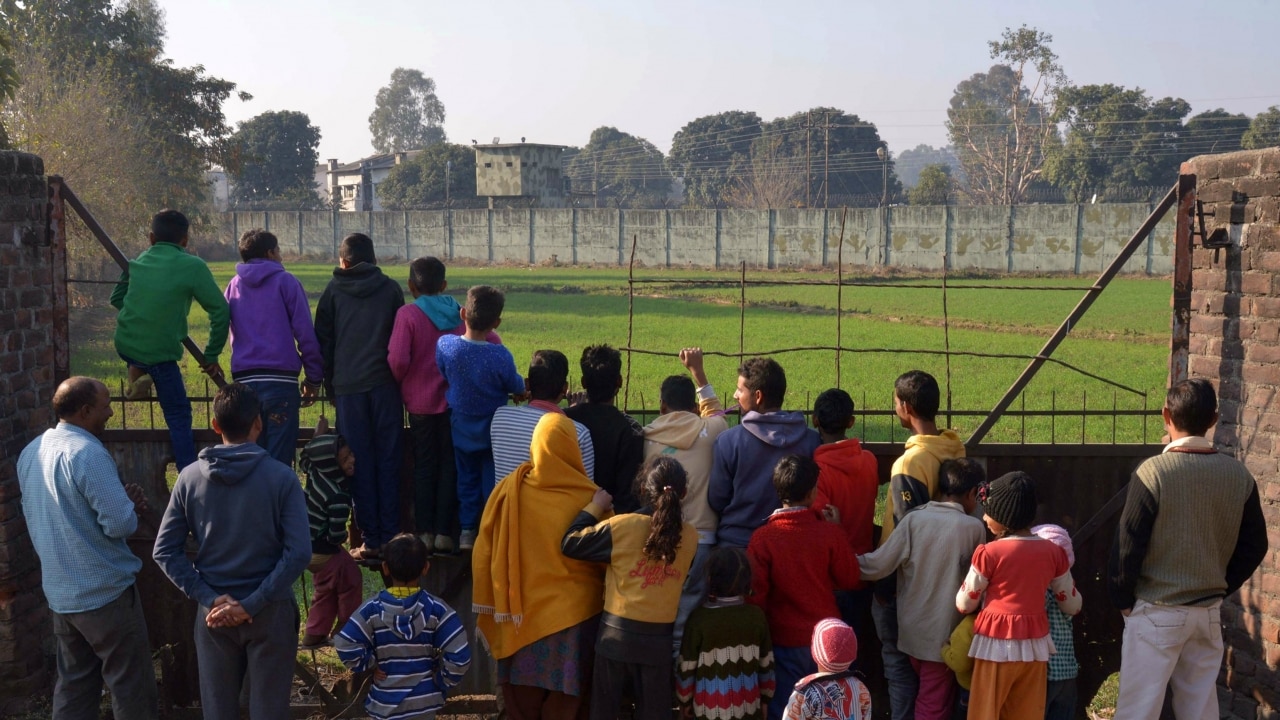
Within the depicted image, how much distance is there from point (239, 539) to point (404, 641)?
2.32 feet

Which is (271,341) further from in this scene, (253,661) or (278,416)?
(253,661)

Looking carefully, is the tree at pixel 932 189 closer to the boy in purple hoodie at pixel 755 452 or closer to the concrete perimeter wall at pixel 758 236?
the concrete perimeter wall at pixel 758 236

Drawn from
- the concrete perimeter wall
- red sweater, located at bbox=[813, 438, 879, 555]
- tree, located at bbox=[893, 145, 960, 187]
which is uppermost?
tree, located at bbox=[893, 145, 960, 187]

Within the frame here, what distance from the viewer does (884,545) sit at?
161 inches

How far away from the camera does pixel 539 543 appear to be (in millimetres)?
4090

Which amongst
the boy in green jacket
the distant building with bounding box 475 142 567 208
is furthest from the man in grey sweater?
the distant building with bounding box 475 142 567 208

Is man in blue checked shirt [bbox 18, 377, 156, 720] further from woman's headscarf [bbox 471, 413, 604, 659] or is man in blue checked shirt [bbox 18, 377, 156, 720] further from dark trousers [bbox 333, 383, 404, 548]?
woman's headscarf [bbox 471, 413, 604, 659]

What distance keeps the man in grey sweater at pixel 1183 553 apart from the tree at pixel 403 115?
109761mm

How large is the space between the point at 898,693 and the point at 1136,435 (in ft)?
25.3

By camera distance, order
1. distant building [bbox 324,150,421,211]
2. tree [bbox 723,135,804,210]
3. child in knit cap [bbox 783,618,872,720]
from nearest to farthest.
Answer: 1. child in knit cap [bbox 783,618,872,720]
2. tree [bbox 723,135,804,210]
3. distant building [bbox 324,150,421,211]

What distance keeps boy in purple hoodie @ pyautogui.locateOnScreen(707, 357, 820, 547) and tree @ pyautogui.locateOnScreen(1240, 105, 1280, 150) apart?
55.1 metres

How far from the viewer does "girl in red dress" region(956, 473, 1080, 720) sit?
3879 millimetres

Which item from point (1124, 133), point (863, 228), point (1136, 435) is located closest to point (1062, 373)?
point (1136, 435)

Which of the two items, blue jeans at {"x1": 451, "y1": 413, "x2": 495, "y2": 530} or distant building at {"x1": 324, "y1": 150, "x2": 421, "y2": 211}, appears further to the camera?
distant building at {"x1": 324, "y1": 150, "x2": 421, "y2": 211}
